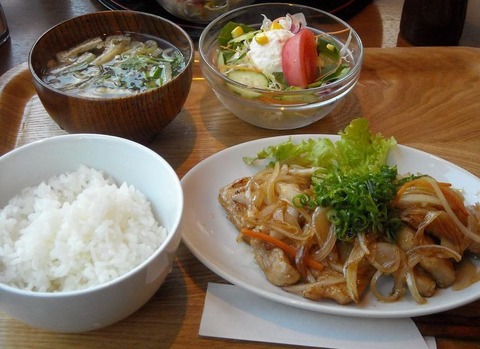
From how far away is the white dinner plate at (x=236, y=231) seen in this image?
1.41 meters

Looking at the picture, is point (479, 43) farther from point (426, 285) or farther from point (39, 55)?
point (39, 55)

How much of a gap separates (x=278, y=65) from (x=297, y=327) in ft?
3.66

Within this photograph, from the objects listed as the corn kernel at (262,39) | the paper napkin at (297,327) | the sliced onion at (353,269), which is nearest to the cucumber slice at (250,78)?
the corn kernel at (262,39)

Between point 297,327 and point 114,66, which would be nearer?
point 297,327

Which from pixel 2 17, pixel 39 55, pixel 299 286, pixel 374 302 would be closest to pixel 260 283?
pixel 299 286

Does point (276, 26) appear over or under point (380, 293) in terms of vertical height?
over

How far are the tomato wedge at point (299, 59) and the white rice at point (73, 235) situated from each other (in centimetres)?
88

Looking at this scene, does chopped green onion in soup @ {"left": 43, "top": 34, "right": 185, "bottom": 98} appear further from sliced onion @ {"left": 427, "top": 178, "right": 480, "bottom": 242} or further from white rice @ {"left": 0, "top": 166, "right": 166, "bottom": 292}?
sliced onion @ {"left": 427, "top": 178, "right": 480, "bottom": 242}

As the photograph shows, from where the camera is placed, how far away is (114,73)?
2.01 metres

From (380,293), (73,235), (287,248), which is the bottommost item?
(380,293)

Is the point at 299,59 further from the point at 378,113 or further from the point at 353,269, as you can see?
the point at 353,269

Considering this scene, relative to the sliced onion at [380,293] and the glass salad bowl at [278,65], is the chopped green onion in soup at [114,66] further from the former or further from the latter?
the sliced onion at [380,293]

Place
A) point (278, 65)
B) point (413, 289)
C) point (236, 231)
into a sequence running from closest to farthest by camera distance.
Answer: point (413, 289) < point (236, 231) < point (278, 65)

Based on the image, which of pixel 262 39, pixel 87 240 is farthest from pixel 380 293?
pixel 262 39
